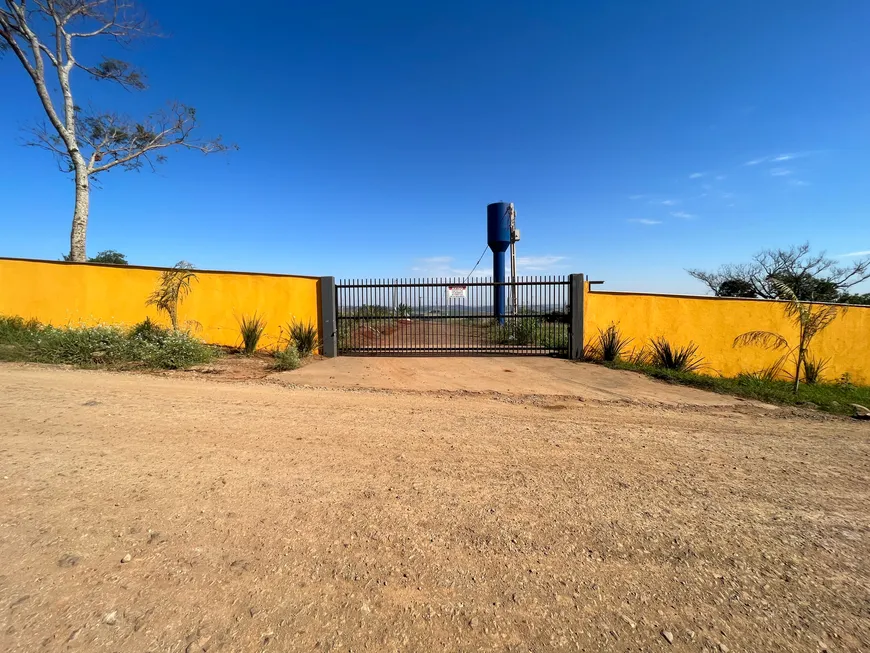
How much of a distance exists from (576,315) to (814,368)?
6302 millimetres

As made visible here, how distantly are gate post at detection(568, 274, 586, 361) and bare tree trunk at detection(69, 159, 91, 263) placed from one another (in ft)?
51.1

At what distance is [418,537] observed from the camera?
97.5 inches

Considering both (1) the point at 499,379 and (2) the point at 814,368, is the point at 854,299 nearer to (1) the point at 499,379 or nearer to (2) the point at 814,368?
(2) the point at 814,368

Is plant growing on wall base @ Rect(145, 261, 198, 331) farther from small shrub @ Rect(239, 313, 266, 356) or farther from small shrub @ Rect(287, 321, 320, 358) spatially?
small shrub @ Rect(287, 321, 320, 358)

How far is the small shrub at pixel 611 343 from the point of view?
973cm

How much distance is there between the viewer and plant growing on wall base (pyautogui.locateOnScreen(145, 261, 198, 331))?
380 inches

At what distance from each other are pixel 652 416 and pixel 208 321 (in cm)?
1020

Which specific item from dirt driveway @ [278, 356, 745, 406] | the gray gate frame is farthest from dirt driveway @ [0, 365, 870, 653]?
the gray gate frame

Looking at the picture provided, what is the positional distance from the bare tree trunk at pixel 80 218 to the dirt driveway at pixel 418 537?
11212 millimetres

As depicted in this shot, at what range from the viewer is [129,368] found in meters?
7.18

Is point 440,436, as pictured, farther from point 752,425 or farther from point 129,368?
point 129,368

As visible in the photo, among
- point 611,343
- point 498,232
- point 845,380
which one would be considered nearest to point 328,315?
point 611,343

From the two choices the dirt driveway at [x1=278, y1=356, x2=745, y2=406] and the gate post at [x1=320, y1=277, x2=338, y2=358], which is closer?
the dirt driveway at [x1=278, y1=356, x2=745, y2=406]

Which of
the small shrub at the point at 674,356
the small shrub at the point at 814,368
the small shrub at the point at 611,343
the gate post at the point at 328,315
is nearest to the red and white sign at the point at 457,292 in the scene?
the gate post at the point at 328,315
